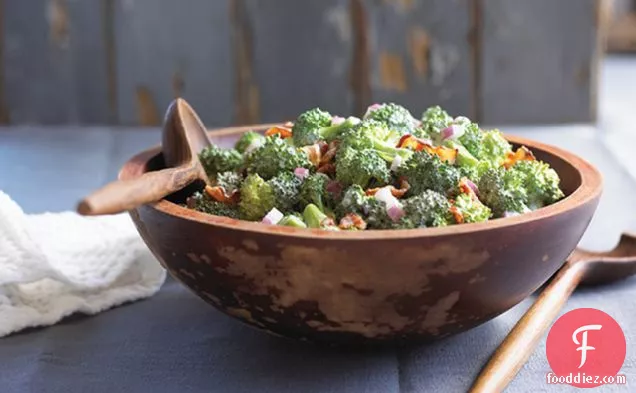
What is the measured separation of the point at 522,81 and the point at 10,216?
1324 millimetres

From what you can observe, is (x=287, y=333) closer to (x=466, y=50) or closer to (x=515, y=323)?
(x=515, y=323)

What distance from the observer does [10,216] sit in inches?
34.2

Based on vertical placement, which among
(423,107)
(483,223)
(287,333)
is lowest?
(423,107)

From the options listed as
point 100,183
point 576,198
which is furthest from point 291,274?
point 100,183

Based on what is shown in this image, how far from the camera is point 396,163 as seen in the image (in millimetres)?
808

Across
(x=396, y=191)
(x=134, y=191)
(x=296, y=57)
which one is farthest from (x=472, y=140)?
(x=296, y=57)

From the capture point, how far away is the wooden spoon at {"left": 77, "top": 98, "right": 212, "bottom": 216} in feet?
2.14

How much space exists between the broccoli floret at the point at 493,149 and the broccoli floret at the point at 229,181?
231mm

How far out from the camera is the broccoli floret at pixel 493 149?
869mm

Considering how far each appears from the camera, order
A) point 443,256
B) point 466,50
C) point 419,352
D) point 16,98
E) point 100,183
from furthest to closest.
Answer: point 16,98, point 466,50, point 100,183, point 419,352, point 443,256

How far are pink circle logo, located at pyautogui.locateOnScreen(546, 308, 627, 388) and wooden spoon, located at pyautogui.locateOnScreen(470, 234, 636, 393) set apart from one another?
0.02 meters

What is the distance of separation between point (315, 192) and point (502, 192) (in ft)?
0.53

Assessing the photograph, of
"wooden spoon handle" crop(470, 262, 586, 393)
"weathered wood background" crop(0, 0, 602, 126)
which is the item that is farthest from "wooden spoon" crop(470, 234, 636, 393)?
"weathered wood background" crop(0, 0, 602, 126)

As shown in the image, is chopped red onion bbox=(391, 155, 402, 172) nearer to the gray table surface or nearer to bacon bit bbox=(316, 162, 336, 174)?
bacon bit bbox=(316, 162, 336, 174)
